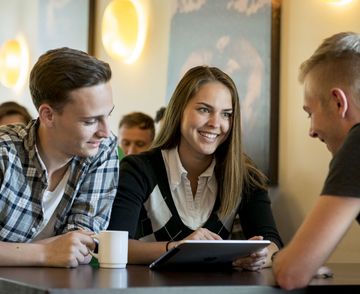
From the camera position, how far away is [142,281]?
4.52 ft

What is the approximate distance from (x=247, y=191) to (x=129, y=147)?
1.52 m

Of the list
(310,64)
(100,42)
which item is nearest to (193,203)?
(310,64)

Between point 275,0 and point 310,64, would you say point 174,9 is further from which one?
point 310,64

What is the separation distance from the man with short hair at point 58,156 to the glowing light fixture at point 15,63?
3344 mm

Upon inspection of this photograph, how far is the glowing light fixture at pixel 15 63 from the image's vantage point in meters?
5.21

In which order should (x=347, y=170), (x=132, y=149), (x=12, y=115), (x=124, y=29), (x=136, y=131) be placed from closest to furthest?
1. (x=347, y=170)
2. (x=12, y=115)
3. (x=136, y=131)
4. (x=132, y=149)
5. (x=124, y=29)

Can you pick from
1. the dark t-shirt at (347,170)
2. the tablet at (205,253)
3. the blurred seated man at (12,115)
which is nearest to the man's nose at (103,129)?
the tablet at (205,253)

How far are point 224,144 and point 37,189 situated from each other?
Result: 2.29ft

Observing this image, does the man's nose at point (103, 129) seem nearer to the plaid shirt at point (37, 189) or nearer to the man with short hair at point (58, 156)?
the man with short hair at point (58, 156)

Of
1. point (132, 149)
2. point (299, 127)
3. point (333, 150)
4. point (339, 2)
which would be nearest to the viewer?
point (333, 150)

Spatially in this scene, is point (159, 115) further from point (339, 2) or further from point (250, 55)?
point (339, 2)

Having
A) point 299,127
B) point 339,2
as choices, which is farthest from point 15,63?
point 339,2

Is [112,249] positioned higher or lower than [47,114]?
lower

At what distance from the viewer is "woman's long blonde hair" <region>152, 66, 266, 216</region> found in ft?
7.41
